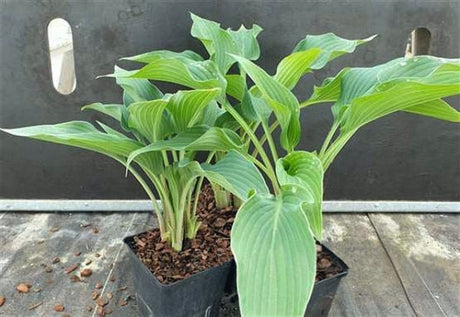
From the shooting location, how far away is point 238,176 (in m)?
0.53

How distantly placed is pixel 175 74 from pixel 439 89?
0.33 meters

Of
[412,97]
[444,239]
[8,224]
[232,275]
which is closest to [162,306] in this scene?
[232,275]

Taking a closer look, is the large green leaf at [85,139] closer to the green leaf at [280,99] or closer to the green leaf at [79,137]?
the green leaf at [79,137]

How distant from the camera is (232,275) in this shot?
0.68 meters

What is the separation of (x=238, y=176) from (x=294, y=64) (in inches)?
7.5

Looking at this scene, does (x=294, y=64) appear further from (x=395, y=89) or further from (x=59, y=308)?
(x=59, y=308)

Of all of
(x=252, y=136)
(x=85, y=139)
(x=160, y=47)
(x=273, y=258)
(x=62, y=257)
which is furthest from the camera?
(x=160, y=47)

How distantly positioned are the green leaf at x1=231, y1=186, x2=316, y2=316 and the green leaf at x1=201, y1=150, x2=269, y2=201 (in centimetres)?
4

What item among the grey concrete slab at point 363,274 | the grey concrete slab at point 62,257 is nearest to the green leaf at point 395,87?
the grey concrete slab at point 363,274

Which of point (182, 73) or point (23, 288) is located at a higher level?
point (182, 73)

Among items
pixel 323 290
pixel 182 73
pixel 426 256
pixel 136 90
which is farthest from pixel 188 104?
pixel 426 256

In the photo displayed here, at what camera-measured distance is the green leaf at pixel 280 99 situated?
0.51 m

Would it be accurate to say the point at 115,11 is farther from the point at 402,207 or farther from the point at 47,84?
the point at 402,207

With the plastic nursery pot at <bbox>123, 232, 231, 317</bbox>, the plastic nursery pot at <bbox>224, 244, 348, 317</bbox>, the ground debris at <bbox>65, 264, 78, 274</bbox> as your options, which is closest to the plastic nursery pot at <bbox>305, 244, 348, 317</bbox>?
the plastic nursery pot at <bbox>224, 244, 348, 317</bbox>
